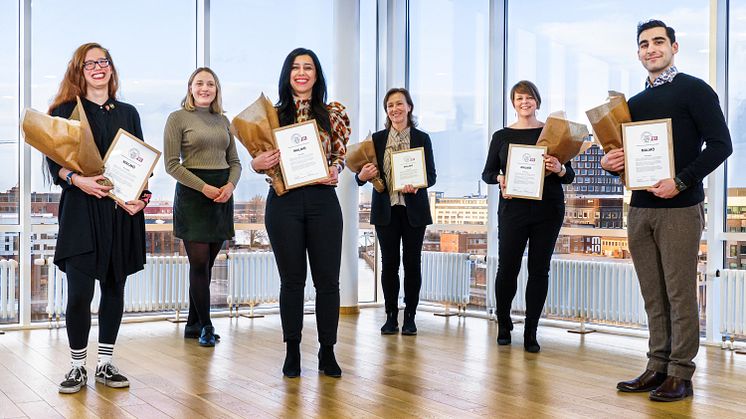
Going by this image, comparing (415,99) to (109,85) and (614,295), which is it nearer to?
(614,295)

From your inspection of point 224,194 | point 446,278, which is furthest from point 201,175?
point 446,278

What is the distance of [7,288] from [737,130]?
14.7ft

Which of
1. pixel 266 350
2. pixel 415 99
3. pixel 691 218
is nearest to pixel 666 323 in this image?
pixel 691 218

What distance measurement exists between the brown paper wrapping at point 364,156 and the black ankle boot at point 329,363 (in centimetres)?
149

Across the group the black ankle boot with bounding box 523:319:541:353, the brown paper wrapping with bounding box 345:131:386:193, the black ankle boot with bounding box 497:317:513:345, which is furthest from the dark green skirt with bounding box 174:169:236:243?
the black ankle boot with bounding box 523:319:541:353

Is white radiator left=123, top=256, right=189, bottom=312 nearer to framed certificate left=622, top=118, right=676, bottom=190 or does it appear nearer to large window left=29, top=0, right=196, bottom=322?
large window left=29, top=0, right=196, bottom=322

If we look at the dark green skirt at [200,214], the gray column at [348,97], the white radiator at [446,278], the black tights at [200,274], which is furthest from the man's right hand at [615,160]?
the gray column at [348,97]

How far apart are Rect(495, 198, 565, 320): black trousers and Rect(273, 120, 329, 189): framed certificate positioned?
1340 millimetres

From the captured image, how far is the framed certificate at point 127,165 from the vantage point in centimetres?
330

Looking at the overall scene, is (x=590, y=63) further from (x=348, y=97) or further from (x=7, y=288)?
(x=7, y=288)

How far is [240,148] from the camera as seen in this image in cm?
593

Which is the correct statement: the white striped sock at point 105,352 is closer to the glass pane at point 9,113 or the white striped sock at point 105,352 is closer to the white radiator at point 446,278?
the glass pane at point 9,113

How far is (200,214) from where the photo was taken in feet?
14.8

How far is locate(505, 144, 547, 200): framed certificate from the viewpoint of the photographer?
4270mm
